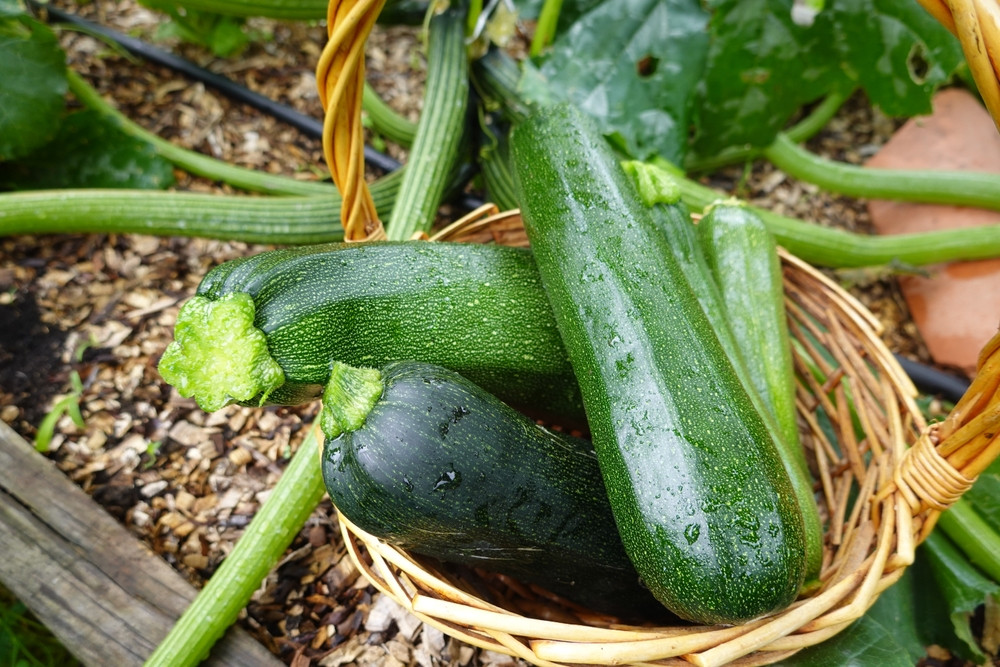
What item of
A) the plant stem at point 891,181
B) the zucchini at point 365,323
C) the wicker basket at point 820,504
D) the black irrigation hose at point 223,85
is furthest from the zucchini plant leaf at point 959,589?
the black irrigation hose at point 223,85

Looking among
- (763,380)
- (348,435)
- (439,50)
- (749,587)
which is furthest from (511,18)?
(749,587)

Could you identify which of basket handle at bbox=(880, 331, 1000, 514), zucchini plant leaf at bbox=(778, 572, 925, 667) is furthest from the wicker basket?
zucchini plant leaf at bbox=(778, 572, 925, 667)

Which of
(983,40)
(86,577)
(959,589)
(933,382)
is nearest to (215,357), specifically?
(86,577)

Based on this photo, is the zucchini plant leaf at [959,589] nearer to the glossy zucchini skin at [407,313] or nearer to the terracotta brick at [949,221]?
the terracotta brick at [949,221]

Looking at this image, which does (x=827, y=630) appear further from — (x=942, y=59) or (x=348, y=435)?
(x=942, y=59)

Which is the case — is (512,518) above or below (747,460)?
below

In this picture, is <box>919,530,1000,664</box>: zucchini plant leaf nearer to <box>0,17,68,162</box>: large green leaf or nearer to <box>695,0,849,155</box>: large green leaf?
<box>695,0,849,155</box>: large green leaf

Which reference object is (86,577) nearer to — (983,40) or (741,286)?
(741,286)
